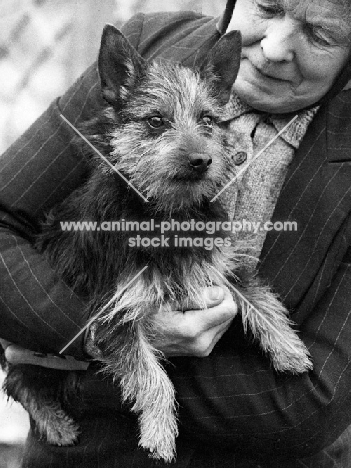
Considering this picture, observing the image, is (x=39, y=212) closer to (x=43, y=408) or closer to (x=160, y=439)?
(x=43, y=408)

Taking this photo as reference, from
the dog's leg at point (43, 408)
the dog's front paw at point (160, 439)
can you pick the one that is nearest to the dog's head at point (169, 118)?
the dog's front paw at point (160, 439)

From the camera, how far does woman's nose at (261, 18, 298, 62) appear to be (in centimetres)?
162

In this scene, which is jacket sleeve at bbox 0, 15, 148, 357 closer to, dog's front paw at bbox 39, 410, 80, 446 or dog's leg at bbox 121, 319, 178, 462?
dog's leg at bbox 121, 319, 178, 462

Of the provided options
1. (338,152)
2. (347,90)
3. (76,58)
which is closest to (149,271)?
(338,152)

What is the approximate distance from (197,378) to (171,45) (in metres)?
0.95

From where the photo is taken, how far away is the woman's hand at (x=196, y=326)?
5.33 ft

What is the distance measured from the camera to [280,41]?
1.62 m

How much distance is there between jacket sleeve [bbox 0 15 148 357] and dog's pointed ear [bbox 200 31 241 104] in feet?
1.03

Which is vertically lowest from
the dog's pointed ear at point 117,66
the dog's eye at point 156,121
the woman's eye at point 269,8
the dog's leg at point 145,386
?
the dog's leg at point 145,386

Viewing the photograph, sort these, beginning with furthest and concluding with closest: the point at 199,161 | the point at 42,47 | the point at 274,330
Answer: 1. the point at 42,47
2. the point at 274,330
3. the point at 199,161

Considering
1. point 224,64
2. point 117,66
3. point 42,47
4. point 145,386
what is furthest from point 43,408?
point 42,47

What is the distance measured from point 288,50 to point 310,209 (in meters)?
0.41

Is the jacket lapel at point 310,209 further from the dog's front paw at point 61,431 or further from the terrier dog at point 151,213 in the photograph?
the dog's front paw at point 61,431

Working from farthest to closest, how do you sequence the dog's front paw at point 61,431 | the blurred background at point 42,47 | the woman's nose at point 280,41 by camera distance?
1. the blurred background at point 42,47
2. the dog's front paw at point 61,431
3. the woman's nose at point 280,41
